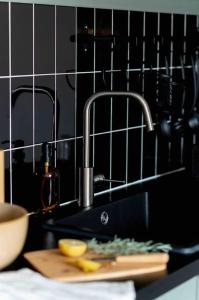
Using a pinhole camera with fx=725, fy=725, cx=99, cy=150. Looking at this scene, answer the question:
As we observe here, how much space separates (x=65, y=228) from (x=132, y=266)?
1.12 ft

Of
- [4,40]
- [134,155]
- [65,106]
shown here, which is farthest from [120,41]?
[4,40]

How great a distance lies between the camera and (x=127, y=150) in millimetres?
2514

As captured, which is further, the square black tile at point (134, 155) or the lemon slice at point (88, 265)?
the square black tile at point (134, 155)

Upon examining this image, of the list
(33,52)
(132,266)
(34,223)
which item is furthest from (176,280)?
(33,52)

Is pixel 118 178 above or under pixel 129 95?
under

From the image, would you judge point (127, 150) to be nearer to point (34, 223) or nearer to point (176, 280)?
point (34, 223)

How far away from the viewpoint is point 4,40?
1936mm

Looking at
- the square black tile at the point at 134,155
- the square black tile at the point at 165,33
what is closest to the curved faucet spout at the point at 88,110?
the square black tile at the point at 134,155

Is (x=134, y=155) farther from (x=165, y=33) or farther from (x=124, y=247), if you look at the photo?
(x=124, y=247)

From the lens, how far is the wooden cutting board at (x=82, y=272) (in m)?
1.51

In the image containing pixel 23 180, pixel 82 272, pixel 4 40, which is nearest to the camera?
pixel 82 272

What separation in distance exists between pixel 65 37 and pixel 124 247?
0.76m

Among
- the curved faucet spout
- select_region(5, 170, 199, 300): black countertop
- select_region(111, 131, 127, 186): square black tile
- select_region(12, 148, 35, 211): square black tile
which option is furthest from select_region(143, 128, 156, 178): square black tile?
select_region(12, 148, 35, 211): square black tile

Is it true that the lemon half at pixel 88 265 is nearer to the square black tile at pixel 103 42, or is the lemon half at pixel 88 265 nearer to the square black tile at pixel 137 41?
the square black tile at pixel 103 42
